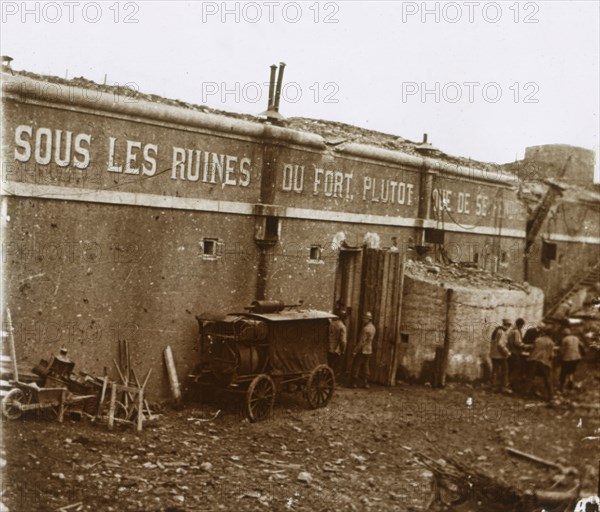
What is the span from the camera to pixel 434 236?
16.0 m

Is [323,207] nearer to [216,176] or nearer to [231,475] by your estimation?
[216,176]

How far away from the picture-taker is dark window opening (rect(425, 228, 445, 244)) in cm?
1596

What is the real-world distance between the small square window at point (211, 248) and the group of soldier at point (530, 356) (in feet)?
18.4

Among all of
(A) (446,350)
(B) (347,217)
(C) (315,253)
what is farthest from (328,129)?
(A) (446,350)

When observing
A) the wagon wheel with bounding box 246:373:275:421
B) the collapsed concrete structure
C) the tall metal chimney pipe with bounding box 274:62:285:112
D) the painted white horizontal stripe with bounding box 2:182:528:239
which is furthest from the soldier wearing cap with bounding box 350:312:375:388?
the tall metal chimney pipe with bounding box 274:62:285:112

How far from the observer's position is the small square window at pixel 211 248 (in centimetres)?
1134

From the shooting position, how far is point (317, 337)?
1142cm

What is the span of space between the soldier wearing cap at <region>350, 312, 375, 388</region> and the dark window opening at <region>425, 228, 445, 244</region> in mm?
3875

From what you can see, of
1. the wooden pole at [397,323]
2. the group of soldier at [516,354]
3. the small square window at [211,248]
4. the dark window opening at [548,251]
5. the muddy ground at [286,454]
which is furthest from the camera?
the dark window opening at [548,251]

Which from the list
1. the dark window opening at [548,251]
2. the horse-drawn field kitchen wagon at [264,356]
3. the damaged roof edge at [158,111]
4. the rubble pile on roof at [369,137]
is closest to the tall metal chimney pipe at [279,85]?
the damaged roof edge at [158,111]

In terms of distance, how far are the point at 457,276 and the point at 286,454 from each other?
23.8ft

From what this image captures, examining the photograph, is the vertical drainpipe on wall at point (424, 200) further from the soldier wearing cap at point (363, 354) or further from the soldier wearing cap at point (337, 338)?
the soldier wearing cap at point (337, 338)

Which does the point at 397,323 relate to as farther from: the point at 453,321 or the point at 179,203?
the point at 179,203

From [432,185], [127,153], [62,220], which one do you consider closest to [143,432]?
[62,220]
